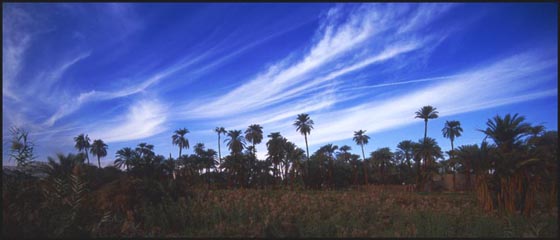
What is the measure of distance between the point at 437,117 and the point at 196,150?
45.4 metres

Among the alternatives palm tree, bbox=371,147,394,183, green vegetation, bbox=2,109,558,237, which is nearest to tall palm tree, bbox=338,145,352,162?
palm tree, bbox=371,147,394,183

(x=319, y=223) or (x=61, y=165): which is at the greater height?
(x=61, y=165)

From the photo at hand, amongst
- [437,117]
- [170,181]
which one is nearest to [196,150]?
[437,117]

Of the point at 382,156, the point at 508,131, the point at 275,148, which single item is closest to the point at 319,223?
the point at 508,131

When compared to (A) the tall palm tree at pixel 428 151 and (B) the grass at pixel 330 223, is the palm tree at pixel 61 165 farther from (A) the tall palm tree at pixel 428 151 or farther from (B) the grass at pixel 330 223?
(A) the tall palm tree at pixel 428 151

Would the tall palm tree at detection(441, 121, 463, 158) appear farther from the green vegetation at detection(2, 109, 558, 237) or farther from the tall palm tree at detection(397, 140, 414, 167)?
the green vegetation at detection(2, 109, 558, 237)

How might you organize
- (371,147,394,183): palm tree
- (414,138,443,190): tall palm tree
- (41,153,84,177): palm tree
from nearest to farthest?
(41,153,84,177): palm tree < (414,138,443,190): tall palm tree < (371,147,394,183): palm tree

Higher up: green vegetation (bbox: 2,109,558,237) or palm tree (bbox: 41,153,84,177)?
palm tree (bbox: 41,153,84,177)

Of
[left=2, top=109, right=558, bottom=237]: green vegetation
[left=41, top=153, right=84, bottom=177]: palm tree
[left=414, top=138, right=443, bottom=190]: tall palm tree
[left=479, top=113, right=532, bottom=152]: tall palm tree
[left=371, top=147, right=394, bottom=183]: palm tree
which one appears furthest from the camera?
[left=371, top=147, right=394, bottom=183]: palm tree

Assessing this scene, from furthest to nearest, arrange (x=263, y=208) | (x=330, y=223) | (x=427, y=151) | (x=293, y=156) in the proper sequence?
(x=293, y=156) → (x=427, y=151) → (x=263, y=208) → (x=330, y=223)

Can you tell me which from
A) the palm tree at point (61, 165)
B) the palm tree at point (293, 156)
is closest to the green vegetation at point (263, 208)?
the palm tree at point (61, 165)

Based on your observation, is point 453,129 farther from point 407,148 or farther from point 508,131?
point 508,131

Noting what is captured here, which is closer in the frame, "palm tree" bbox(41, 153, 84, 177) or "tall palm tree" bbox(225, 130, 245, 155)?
"palm tree" bbox(41, 153, 84, 177)

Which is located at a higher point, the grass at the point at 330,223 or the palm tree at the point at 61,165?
the palm tree at the point at 61,165
